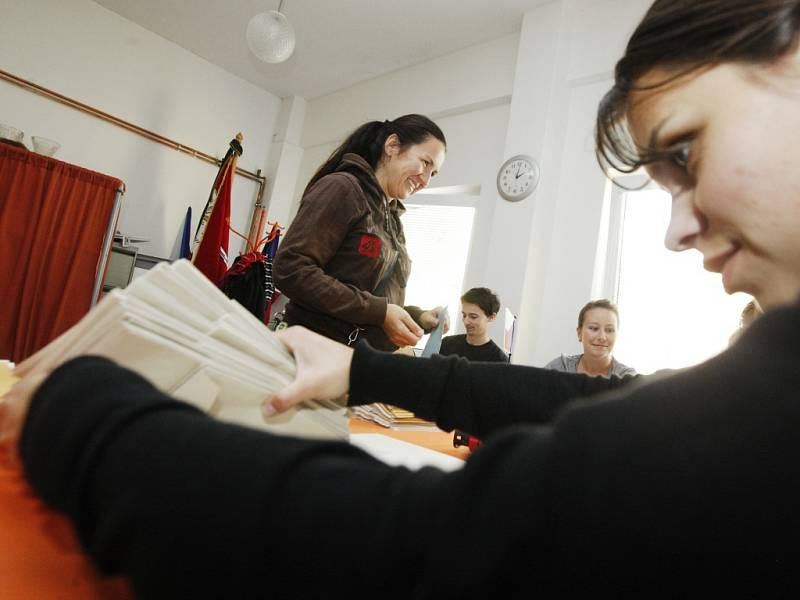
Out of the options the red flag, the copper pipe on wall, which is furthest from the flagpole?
the copper pipe on wall

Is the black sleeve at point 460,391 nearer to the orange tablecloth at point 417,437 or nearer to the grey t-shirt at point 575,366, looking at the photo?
the orange tablecloth at point 417,437

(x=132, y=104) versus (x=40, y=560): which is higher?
(x=132, y=104)

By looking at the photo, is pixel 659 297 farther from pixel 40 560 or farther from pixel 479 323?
pixel 40 560

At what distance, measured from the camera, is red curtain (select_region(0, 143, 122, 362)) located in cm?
297

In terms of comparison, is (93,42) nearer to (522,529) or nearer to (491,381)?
(491,381)

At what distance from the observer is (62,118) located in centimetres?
388

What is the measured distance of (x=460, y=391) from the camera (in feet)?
2.17

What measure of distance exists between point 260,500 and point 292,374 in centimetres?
34

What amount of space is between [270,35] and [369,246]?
6.65 ft

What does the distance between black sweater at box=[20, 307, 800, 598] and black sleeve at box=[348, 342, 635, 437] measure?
400 millimetres

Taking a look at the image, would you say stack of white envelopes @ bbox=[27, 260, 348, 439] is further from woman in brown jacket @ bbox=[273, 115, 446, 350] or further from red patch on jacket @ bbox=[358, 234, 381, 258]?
red patch on jacket @ bbox=[358, 234, 381, 258]

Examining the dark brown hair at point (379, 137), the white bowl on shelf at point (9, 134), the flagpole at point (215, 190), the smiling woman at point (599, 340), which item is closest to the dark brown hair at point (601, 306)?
the smiling woman at point (599, 340)

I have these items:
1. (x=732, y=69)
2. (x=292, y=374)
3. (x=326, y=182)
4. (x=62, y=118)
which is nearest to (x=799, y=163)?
(x=732, y=69)

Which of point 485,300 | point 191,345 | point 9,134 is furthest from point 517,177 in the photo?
point 9,134
